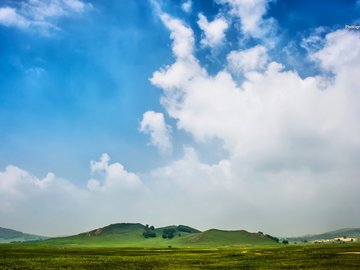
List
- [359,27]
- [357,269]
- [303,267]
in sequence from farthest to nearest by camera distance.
Answer: [359,27] < [303,267] < [357,269]

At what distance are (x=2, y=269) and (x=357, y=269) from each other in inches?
2238

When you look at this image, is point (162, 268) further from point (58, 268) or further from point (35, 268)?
point (35, 268)

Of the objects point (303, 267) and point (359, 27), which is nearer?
point (303, 267)

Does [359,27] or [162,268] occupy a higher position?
[359,27]

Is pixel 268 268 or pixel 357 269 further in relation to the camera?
pixel 268 268

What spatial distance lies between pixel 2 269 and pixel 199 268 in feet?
110

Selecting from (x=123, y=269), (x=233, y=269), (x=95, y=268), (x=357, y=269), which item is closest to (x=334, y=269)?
(x=357, y=269)

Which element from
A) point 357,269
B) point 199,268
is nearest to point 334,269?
point 357,269

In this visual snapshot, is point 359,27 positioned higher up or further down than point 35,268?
higher up

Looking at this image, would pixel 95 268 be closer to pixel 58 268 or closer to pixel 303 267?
pixel 58 268

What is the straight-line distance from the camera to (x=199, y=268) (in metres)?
63.8

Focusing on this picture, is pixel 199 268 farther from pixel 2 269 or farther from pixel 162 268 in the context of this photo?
pixel 2 269

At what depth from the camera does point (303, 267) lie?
60312 millimetres

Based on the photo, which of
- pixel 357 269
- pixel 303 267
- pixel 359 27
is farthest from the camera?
pixel 359 27
